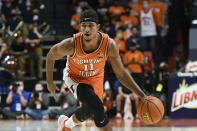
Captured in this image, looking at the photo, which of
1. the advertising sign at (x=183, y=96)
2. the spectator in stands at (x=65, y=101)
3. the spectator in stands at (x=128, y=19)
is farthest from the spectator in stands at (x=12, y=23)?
the advertising sign at (x=183, y=96)

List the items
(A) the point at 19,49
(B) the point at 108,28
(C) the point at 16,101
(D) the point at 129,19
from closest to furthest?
1. (C) the point at 16,101
2. (B) the point at 108,28
3. (A) the point at 19,49
4. (D) the point at 129,19

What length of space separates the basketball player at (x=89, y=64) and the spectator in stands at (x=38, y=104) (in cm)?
665

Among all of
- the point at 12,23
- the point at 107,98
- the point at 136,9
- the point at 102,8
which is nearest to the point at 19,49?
the point at 12,23

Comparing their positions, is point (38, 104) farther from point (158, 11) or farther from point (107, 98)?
point (158, 11)

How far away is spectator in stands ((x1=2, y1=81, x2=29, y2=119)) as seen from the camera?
43.7 ft

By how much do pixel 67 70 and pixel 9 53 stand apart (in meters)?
7.82

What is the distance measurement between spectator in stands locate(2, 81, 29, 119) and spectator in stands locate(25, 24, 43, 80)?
1398 mm

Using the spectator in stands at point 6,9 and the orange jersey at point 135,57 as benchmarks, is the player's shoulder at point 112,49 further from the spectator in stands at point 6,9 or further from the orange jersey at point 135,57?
the spectator in stands at point 6,9

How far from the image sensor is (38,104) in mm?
13172

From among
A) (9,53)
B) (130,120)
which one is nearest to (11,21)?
(9,53)

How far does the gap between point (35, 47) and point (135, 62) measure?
327cm

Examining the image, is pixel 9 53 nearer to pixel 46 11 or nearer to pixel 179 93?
pixel 46 11

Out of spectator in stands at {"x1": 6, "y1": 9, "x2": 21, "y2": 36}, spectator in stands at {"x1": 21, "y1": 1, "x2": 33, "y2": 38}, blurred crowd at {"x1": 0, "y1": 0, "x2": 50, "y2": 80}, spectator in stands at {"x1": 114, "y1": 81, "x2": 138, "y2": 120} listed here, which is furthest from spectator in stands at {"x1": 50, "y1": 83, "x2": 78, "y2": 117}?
spectator in stands at {"x1": 21, "y1": 1, "x2": 33, "y2": 38}

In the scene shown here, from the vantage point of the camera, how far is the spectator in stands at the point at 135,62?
13.4 m
